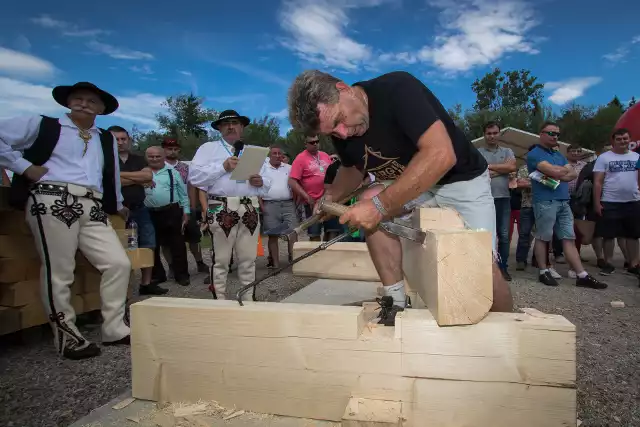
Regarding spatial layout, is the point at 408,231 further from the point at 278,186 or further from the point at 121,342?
the point at 278,186

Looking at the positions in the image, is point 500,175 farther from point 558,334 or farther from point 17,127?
point 17,127

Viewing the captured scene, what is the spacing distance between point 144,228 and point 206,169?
181 cm

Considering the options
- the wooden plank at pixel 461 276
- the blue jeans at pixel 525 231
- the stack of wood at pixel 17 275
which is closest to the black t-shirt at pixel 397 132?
the wooden plank at pixel 461 276

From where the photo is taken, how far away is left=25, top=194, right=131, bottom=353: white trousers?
9.68 feet

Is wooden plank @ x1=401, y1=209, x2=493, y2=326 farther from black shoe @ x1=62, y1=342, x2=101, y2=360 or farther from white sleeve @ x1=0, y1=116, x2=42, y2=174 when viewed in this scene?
white sleeve @ x1=0, y1=116, x2=42, y2=174

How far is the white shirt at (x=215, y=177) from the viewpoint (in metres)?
4.04

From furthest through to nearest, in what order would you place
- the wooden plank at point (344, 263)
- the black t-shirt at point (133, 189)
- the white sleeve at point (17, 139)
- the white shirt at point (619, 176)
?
the white shirt at point (619, 176) < the black t-shirt at point (133, 189) < the wooden plank at point (344, 263) < the white sleeve at point (17, 139)

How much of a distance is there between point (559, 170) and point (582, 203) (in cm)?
161

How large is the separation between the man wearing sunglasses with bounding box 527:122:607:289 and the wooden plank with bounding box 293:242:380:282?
2.80m

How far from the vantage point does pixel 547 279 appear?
5191mm

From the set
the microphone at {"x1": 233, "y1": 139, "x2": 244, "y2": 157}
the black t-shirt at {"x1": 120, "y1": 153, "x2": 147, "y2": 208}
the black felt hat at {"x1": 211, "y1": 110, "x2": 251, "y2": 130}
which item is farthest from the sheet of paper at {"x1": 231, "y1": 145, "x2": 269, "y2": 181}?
the black t-shirt at {"x1": 120, "y1": 153, "x2": 147, "y2": 208}

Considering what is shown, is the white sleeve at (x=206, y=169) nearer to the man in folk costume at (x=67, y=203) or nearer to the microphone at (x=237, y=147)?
the microphone at (x=237, y=147)

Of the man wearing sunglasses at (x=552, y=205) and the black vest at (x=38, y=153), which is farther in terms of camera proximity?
the man wearing sunglasses at (x=552, y=205)

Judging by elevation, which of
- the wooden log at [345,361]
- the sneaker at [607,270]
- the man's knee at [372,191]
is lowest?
the sneaker at [607,270]
